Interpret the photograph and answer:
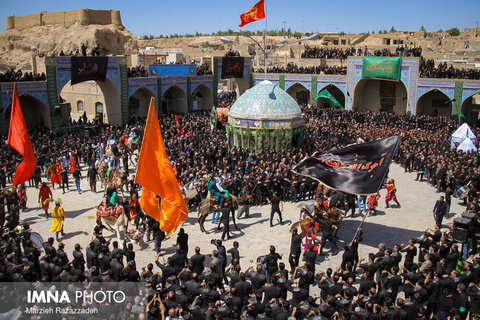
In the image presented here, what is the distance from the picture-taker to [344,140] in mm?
21844

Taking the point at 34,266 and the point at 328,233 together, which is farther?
the point at 328,233

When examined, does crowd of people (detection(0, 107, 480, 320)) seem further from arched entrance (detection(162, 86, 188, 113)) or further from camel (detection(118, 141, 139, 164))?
arched entrance (detection(162, 86, 188, 113))

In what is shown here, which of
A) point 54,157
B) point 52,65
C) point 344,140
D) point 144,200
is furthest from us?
point 52,65

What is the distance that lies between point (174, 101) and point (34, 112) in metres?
11.7

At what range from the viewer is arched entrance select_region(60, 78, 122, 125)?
27.8 meters

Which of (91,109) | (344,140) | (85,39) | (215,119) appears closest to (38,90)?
(91,109)

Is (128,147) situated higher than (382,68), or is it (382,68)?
(382,68)

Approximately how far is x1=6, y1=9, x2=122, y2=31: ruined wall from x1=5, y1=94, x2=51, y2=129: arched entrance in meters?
33.5

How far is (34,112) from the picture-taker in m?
24.4

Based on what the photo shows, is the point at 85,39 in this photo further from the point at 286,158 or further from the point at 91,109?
the point at 286,158

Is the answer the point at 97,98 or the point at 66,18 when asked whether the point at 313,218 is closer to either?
the point at 97,98

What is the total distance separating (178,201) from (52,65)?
60.0 ft

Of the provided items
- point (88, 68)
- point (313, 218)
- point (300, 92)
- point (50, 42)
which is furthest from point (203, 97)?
point (50, 42)

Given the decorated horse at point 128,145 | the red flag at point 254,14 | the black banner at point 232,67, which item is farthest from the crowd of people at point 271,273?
the black banner at point 232,67
